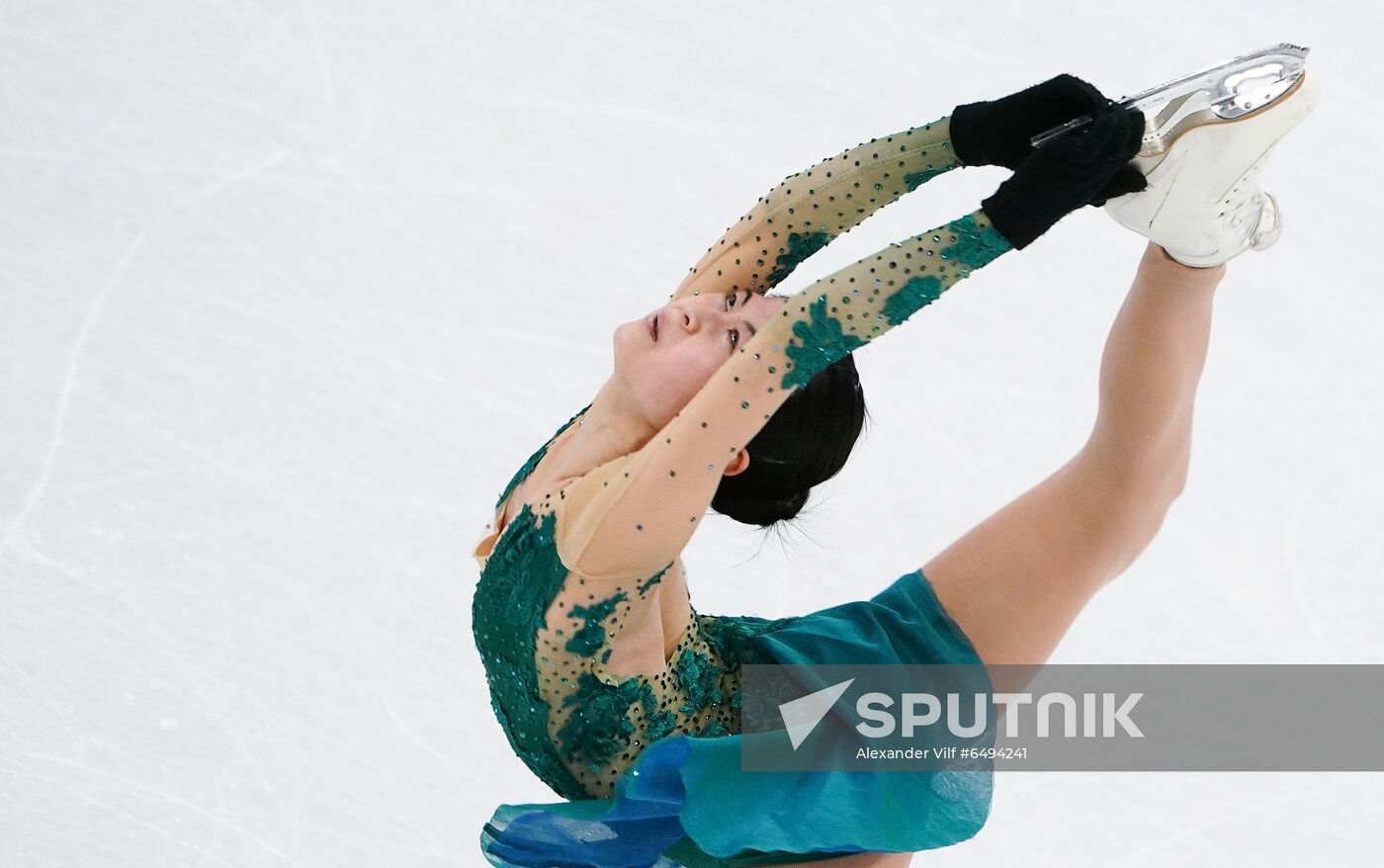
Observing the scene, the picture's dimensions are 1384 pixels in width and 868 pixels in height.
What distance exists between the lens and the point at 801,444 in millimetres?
2172

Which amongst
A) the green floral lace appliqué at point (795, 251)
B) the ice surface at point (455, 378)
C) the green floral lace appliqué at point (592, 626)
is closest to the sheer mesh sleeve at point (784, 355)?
the green floral lace appliqué at point (592, 626)

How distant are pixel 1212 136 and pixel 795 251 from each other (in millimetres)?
591

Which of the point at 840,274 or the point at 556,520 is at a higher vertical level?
the point at 840,274

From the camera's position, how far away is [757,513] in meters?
2.27

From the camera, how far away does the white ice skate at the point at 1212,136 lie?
2.04 meters

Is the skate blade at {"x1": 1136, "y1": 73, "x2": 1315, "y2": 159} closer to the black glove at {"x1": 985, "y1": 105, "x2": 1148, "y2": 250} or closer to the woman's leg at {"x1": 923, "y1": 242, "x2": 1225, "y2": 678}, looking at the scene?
the black glove at {"x1": 985, "y1": 105, "x2": 1148, "y2": 250}

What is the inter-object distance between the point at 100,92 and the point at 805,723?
2.39 metres

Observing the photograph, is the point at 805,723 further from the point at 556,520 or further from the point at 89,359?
the point at 89,359

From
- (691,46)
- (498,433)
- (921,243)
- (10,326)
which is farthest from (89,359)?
(921,243)

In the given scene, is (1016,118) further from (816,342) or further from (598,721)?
(598,721)

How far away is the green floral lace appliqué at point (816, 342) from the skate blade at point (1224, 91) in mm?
374

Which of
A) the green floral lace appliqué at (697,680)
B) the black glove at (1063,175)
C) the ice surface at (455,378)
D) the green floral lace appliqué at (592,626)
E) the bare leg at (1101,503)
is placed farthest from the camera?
the ice surface at (455,378)

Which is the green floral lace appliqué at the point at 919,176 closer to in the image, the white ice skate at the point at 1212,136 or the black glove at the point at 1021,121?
the black glove at the point at 1021,121
